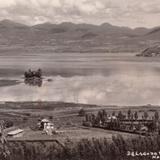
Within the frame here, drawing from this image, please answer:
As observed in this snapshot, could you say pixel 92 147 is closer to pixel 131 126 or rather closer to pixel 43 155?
pixel 43 155

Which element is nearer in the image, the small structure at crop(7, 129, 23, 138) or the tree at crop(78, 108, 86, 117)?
the small structure at crop(7, 129, 23, 138)

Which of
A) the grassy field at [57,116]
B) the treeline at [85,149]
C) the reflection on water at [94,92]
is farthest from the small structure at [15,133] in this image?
the reflection on water at [94,92]

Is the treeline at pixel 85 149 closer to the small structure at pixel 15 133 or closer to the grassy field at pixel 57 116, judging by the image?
the grassy field at pixel 57 116

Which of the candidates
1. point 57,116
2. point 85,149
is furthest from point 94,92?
point 85,149

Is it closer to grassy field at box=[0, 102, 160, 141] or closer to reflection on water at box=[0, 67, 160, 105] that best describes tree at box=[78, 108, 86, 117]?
grassy field at box=[0, 102, 160, 141]

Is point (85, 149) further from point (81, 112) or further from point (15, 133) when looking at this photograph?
point (81, 112)

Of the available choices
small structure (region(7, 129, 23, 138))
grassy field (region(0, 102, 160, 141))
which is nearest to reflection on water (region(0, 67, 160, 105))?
grassy field (region(0, 102, 160, 141))

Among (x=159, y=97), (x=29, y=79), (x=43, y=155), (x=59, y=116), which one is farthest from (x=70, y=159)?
(x=29, y=79)

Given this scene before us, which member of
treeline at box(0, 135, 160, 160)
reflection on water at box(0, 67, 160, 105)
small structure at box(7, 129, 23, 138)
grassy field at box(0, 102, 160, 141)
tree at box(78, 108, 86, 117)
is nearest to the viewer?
treeline at box(0, 135, 160, 160)

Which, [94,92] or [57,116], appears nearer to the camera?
[57,116]
